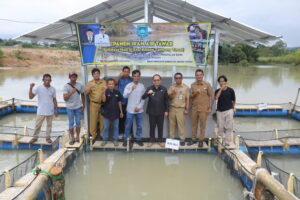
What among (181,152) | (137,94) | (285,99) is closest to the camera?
(137,94)

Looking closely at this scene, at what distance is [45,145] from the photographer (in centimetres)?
548

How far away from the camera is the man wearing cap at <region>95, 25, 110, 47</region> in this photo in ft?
16.6

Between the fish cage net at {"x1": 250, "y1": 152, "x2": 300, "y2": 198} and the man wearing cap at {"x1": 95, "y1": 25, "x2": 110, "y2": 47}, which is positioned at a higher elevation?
the man wearing cap at {"x1": 95, "y1": 25, "x2": 110, "y2": 47}

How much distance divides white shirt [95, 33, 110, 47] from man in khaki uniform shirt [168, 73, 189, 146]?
1.75 meters

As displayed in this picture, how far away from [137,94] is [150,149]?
54.8 inches

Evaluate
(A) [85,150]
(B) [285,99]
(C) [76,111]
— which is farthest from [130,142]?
(B) [285,99]

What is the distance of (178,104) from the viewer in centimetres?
488

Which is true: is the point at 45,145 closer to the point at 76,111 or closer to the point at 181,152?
the point at 76,111

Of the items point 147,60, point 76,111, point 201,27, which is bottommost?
point 76,111

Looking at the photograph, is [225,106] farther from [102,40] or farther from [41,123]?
[41,123]

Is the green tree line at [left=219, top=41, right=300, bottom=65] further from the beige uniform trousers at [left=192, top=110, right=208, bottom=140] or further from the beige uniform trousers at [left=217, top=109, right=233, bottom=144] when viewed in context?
the beige uniform trousers at [left=192, top=110, right=208, bottom=140]

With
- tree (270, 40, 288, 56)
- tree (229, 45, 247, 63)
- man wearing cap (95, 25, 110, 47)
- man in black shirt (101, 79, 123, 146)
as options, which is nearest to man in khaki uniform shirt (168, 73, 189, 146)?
man in black shirt (101, 79, 123, 146)

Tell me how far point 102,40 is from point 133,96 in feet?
4.90

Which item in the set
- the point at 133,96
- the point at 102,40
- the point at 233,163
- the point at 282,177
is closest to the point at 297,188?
the point at 282,177
